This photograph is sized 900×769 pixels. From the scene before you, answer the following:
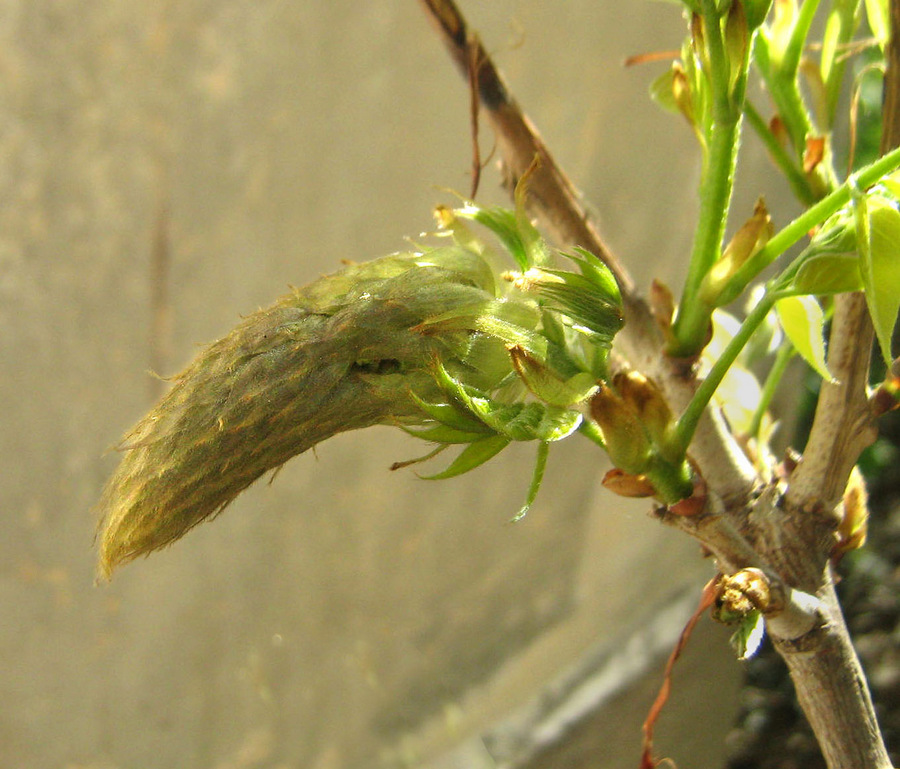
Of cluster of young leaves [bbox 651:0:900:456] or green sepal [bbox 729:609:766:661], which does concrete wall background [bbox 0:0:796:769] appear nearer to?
cluster of young leaves [bbox 651:0:900:456]

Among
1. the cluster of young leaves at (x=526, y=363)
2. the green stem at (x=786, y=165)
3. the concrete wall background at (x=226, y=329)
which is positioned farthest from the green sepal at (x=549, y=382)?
the concrete wall background at (x=226, y=329)

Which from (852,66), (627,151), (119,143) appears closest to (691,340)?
(119,143)

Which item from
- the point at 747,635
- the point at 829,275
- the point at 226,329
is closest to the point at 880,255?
the point at 829,275

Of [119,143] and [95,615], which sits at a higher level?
[119,143]

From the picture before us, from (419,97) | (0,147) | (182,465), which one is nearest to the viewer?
(182,465)

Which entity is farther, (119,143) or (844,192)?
(119,143)

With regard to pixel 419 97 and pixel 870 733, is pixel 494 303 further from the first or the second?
pixel 419 97

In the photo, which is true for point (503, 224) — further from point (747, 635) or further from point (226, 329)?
point (226, 329)
